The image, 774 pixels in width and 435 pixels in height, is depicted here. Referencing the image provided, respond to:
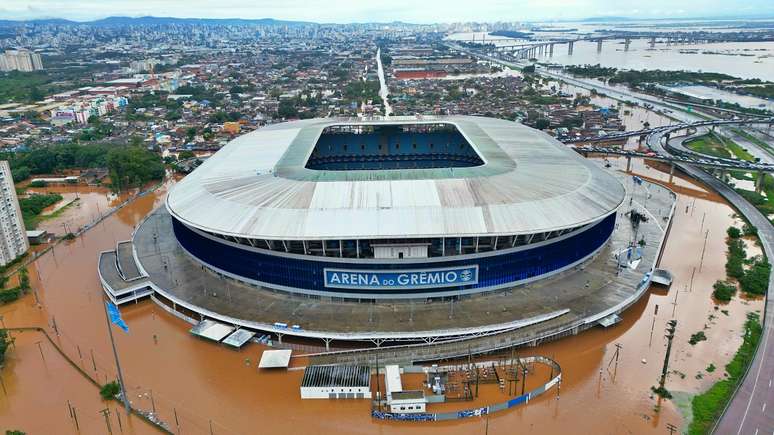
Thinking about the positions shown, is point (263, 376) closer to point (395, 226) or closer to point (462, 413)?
point (462, 413)

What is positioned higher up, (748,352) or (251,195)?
(251,195)

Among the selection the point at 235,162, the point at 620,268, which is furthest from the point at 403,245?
the point at 235,162

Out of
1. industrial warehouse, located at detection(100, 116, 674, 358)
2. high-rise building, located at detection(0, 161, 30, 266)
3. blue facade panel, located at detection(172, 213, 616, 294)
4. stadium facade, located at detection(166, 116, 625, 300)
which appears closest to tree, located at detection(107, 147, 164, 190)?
high-rise building, located at detection(0, 161, 30, 266)

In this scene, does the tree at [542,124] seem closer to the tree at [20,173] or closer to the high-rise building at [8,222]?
the high-rise building at [8,222]

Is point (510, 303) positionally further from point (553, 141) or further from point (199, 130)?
point (199, 130)

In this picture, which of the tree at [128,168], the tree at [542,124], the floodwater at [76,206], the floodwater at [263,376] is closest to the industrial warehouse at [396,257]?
the floodwater at [263,376]

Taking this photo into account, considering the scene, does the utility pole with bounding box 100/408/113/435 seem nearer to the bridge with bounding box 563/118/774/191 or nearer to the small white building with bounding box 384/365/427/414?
the small white building with bounding box 384/365/427/414
